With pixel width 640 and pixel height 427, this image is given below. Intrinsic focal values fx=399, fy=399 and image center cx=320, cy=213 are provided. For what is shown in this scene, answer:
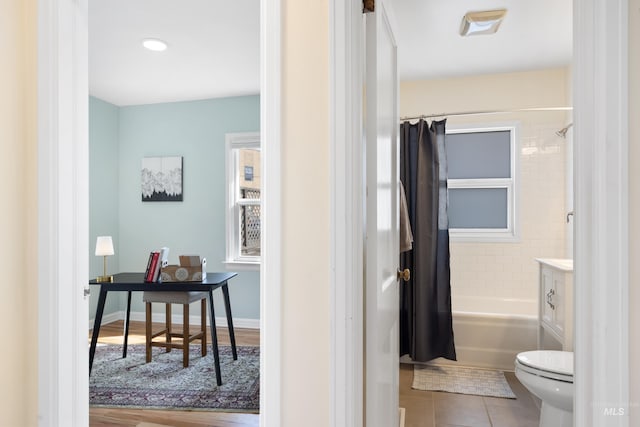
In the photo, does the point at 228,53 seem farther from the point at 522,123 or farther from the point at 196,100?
the point at 522,123

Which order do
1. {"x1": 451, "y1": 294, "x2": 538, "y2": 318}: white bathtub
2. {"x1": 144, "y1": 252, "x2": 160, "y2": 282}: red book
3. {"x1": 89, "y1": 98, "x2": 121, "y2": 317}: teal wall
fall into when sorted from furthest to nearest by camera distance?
{"x1": 89, "y1": 98, "x2": 121, "y2": 317}: teal wall
{"x1": 451, "y1": 294, "x2": 538, "y2": 318}: white bathtub
{"x1": 144, "y1": 252, "x2": 160, "y2": 282}: red book

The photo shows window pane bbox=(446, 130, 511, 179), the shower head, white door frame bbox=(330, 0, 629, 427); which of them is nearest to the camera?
white door frame bbox=(330, 0, 629, 427)

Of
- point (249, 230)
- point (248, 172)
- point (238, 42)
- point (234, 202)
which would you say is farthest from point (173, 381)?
point (238, 42)

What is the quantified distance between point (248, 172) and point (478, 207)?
2.43m

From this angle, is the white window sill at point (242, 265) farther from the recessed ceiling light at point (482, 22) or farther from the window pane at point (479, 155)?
the recessed ceiling light at point (482, 22)

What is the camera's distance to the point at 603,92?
37.1 inches

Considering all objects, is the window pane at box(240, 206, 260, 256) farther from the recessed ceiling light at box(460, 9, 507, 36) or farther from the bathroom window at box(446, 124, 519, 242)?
the recessed ceiling light at box(460, 9, 507, 36)

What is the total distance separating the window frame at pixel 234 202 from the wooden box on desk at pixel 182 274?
1228mm

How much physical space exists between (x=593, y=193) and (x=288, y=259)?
0.83 m

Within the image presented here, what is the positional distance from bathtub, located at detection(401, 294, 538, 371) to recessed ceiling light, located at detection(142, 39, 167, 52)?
307 cm

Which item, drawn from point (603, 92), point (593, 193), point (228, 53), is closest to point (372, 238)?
point (593, 193)

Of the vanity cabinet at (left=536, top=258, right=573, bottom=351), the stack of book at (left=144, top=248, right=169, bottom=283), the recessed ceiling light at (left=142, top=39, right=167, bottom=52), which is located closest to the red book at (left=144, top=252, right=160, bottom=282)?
the stack of book at (left=144, top=248, right=169, bottom=283)

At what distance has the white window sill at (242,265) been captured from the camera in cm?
424

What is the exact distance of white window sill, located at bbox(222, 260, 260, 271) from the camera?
4.24 meters
